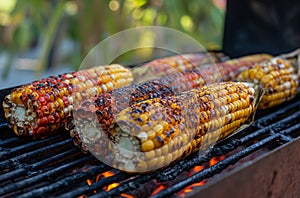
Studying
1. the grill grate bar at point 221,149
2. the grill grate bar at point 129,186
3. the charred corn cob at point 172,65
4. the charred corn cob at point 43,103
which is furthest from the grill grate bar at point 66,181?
the charred corn cob at point 172,65

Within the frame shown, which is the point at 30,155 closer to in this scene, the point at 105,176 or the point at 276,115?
the point at 105,176

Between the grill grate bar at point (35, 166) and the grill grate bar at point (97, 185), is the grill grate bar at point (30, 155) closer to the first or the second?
the grill grate bar at point (35, 166)

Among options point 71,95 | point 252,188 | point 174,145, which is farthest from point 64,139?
point 252,188

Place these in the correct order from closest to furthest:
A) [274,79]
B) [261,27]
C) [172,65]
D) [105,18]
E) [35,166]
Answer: [35,166]
[274,79]
[172,65]
[261,27]
[105,18]

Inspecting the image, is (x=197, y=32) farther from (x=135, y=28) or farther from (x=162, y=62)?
(x=162, y=62)

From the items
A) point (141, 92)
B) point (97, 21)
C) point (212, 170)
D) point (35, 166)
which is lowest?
point (212, 170)

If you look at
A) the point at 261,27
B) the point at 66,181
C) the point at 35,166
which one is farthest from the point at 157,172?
the point at 261,27
